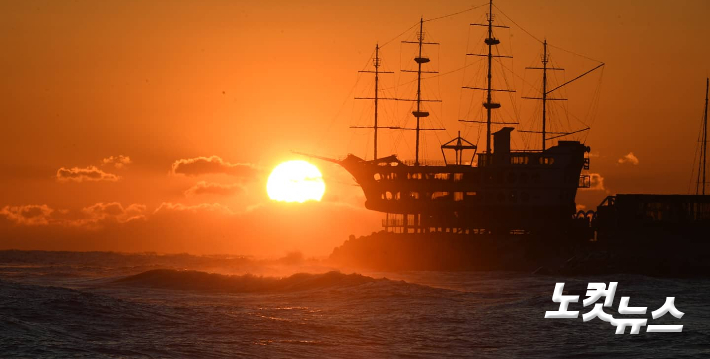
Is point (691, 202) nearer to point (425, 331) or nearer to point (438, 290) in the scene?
point (438, 290)

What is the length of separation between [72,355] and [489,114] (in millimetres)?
96291

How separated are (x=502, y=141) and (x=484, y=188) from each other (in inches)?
268

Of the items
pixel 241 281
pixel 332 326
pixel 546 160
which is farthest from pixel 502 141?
pixel 332 326

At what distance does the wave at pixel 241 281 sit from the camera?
202 ft

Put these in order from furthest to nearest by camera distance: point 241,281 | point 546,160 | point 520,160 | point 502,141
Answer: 1. point 502,141
2. point 520,160
3. point 546,160
4. point 241,281

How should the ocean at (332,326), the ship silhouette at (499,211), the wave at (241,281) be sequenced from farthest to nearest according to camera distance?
the ship silhouette at (499,211)
the wave at (241,281)
the ocean at (332,326)

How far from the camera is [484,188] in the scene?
111 meters

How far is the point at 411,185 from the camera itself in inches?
4488

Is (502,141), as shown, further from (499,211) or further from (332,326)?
(332,326)

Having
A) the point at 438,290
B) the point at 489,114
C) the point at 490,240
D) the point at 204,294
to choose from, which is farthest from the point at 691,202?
the point at 204,294

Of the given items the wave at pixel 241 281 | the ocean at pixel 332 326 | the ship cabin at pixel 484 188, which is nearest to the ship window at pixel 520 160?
the ship cabin at pixel 484 188

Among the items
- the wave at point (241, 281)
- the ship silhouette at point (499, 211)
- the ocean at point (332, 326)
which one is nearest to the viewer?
the ocean at point (332, 326)

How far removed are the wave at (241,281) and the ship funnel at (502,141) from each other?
50.1 m

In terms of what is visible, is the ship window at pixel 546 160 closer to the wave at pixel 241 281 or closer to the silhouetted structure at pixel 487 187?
the silhouetted structure at pixel 487 187
